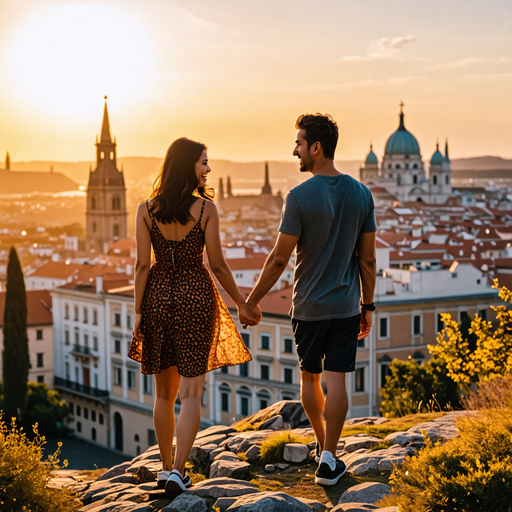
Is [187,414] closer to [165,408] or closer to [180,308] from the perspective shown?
[165,408]

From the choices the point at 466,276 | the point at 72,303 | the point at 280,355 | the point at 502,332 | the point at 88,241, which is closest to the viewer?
the point at 502,332

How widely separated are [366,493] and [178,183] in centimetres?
215

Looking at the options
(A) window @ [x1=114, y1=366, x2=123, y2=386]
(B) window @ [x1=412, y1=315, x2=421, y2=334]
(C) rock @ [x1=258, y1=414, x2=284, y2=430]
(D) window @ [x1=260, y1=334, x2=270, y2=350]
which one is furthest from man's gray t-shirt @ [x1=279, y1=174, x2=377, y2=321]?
(A) window @ [x1=114, y1=366, x2=123, y2=386]

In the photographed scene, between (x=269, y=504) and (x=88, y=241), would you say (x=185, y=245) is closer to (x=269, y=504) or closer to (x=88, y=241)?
(x=269, y=504)

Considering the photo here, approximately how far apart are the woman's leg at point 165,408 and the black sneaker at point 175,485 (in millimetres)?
237

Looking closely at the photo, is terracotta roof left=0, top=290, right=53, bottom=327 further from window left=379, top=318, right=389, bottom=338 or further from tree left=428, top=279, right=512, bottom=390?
tree left=428, top=279, right=512, bottom=390

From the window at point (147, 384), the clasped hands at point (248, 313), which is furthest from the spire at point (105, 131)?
the clasped hands at point (248, 313)

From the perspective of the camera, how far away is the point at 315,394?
17.7 feet

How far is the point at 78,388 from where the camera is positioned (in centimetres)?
5012

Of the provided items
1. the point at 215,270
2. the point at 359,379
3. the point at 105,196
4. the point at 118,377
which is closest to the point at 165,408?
the point at 215,270

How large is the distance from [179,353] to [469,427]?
1.81m

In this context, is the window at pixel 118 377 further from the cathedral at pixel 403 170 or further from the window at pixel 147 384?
the cathedral at pixel 403 170

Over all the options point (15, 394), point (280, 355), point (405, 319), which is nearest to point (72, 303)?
point (15, 394)

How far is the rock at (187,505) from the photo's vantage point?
4.76 m
